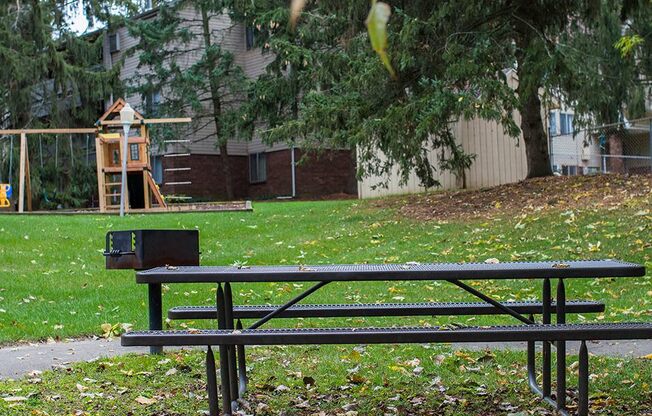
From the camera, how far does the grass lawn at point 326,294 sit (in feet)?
16.8

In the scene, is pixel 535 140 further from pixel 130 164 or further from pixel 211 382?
pixel 211 382

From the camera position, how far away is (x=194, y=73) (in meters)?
29.8

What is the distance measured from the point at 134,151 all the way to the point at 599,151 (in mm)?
17293

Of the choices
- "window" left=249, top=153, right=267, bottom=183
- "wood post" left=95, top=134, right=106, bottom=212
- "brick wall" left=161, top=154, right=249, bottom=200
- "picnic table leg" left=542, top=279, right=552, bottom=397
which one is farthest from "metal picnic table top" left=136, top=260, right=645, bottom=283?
"window" left=249, top=153, right=267, bottom=183

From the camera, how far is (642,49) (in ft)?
86.1

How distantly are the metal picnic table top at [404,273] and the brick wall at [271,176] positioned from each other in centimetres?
2575

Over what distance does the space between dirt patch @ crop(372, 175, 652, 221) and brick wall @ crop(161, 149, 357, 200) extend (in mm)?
13653

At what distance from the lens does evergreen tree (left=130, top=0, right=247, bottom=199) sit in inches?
1166

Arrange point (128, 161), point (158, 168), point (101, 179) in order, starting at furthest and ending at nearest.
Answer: point (158, 168), point (128, 161), point (101, 179)

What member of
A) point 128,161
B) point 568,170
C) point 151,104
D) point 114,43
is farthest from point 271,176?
point 568,170

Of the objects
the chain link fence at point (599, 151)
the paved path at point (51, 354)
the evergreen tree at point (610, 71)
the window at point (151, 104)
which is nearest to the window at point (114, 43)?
the window at point (151, 104)

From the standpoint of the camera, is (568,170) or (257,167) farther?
(257,167)

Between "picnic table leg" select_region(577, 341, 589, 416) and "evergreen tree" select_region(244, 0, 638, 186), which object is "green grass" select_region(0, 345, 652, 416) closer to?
"picnic table leg" select_region(577, 341, 589, 416)

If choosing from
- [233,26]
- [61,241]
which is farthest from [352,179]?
[61,241]
